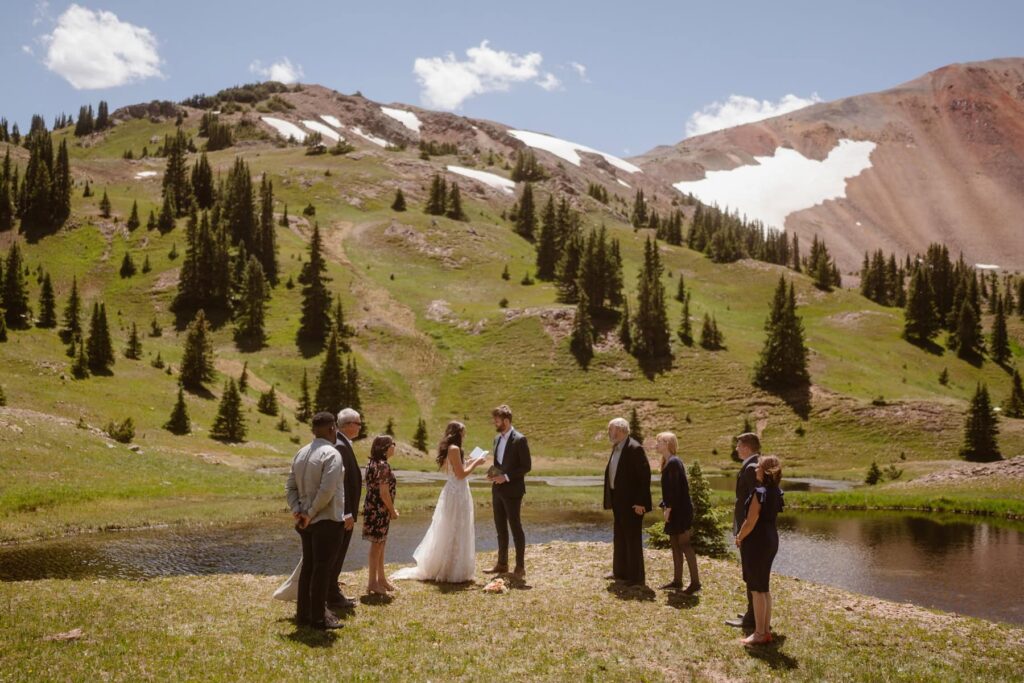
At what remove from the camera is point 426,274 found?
115 metres

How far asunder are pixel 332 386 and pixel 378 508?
55542 millimetres

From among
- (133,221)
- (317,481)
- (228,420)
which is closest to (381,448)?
(317,481)

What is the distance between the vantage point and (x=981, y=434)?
62594mm

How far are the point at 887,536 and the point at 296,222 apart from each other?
11590 cm

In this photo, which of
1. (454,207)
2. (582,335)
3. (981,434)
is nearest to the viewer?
(981,434)

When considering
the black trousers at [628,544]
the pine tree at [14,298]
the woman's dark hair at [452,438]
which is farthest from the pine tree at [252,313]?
the black trousers at [628,544]

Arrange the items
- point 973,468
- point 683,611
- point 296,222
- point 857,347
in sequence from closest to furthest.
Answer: point 683,611 → point 973,468 → point 857,347 → point 296,222

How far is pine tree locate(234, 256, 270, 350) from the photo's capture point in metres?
90.1

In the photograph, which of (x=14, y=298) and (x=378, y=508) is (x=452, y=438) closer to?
(x=378, y=508)

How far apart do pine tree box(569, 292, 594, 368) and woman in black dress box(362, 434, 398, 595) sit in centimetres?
7554

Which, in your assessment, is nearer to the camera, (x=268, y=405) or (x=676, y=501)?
(x=676, y=501)

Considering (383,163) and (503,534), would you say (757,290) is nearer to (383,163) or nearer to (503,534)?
(383,163)

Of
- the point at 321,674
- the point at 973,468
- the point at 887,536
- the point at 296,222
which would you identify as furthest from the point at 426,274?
the point at 321,674

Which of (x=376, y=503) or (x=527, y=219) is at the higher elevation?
(x=527, y=219)
